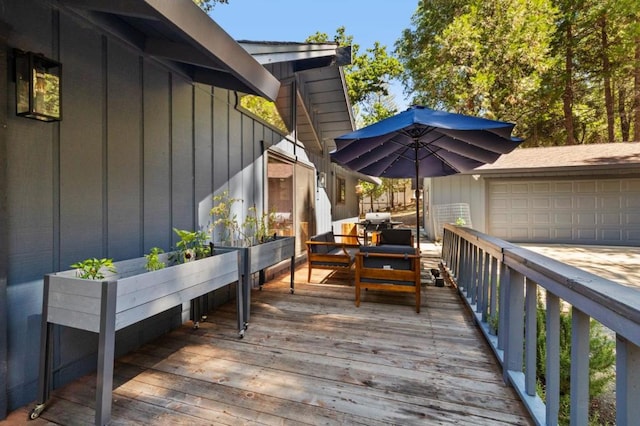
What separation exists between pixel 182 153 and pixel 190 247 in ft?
3.36

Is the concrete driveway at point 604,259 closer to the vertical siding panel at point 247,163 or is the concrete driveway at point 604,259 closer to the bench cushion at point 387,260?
the bench cushion at point 387,260

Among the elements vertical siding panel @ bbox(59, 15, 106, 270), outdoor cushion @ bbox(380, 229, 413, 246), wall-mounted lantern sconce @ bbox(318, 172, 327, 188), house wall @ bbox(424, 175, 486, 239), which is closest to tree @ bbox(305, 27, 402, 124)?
house wall @ bbox(424, 175, 486, 239)

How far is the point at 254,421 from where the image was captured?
1727mm

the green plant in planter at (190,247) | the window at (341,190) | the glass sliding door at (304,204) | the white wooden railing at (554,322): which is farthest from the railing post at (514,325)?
the window at (341,190)

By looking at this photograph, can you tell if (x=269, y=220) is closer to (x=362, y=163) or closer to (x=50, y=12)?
(x=362, y=163)

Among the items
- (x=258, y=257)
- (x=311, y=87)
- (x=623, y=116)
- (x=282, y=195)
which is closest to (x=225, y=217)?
(x=258, y=257)

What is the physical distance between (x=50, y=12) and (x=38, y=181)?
114cm

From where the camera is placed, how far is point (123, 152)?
249 cm

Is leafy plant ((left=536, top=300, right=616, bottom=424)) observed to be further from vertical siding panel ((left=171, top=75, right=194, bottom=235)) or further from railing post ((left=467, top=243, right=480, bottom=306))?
vertical siding panel ((left=171, top=75, right=194, bottom=235))

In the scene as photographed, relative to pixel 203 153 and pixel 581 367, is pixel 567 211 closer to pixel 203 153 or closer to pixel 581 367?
pixel 581 367

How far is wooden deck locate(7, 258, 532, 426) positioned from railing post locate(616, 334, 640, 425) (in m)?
0.91

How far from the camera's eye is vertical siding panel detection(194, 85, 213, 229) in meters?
3.36

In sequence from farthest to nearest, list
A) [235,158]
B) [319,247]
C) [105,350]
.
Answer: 1. [319,247]
2. [235,158]
3. [105,350]

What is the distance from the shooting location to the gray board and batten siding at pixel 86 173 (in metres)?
1.83
